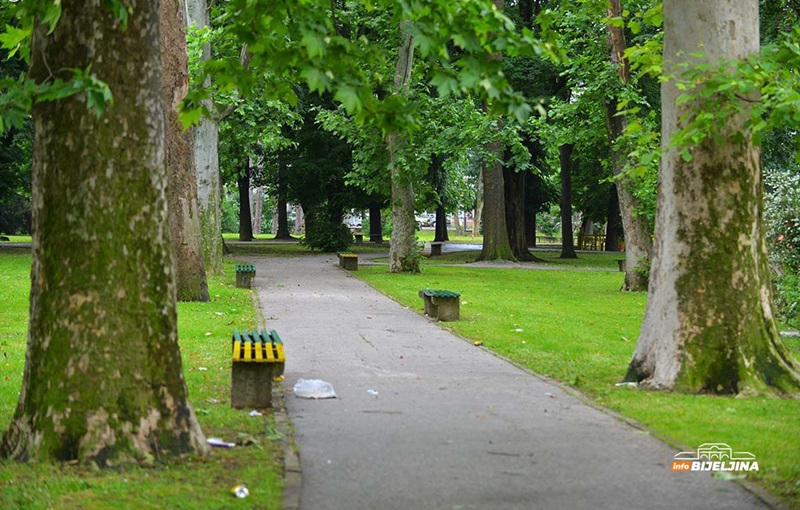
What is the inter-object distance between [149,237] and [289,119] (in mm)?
28352

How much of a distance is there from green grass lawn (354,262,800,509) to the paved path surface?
41 centimetres

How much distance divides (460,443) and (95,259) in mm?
2995

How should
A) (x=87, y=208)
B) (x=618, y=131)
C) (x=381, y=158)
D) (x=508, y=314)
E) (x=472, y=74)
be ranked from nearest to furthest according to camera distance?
(x=472, y=74) < (x=87, y=208) < (x=508, y=314) < (x=618, y=131) < (x=381, y=158)

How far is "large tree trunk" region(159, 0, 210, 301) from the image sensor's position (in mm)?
19406

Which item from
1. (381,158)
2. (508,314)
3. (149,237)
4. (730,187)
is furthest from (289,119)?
(149,237)

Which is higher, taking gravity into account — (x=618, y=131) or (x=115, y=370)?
(x=618, y=131)

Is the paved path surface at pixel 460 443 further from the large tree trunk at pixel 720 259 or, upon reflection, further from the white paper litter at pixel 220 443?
the large tree trunk at pixel 720 259

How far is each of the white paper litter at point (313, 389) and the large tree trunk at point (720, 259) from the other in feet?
10.9

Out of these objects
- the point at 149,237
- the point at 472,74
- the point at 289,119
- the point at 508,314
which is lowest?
the point at 508,314

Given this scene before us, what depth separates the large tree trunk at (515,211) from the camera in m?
42.9

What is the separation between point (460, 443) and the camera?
7734 mm

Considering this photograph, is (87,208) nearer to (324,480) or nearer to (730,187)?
(324,480)

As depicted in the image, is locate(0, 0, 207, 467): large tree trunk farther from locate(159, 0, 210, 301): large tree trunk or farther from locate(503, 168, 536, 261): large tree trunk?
locate(503, 168, 536, 261): large tree trunk

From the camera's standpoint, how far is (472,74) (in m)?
6.25
